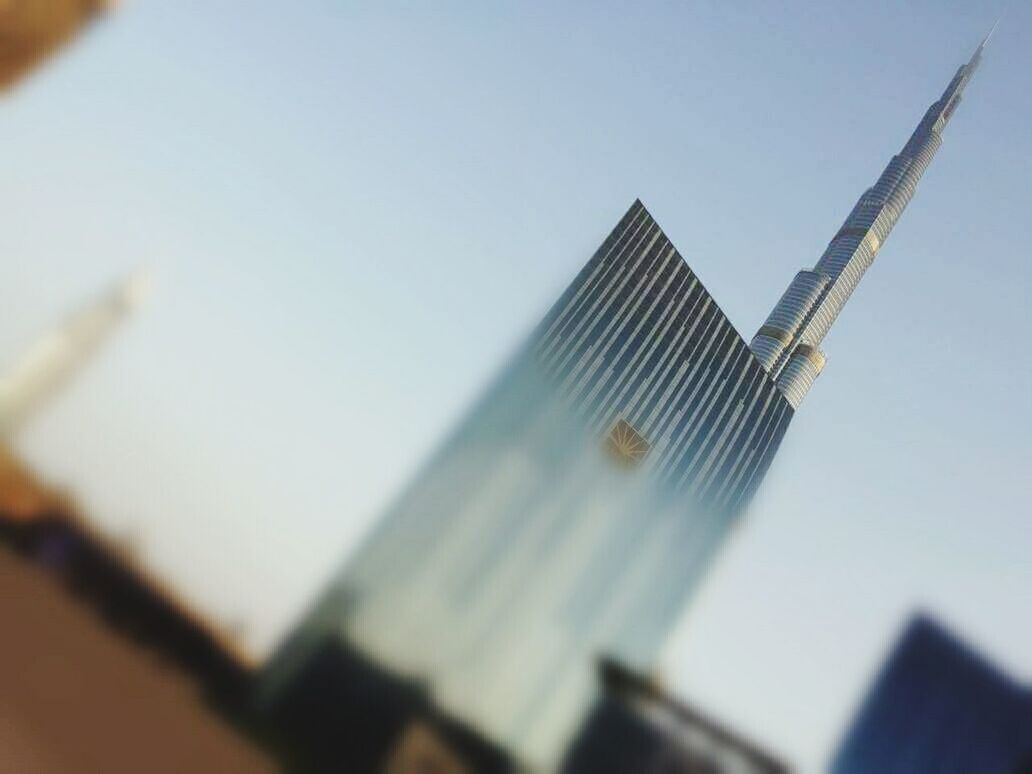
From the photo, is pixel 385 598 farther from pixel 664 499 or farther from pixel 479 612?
pixel 664 499

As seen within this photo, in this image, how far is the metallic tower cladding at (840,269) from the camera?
505 ft

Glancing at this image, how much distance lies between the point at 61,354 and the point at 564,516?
1867 inches

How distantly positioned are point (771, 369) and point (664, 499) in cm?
8729

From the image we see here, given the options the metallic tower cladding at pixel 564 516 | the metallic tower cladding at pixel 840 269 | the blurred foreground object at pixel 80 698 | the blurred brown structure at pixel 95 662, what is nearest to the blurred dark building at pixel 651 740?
the blurred brown structure at pixel 95 662

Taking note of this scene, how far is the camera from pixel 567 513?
72.5m

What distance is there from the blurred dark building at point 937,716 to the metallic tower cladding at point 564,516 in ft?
70.2

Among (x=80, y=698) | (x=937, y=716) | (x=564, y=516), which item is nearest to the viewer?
(x=80, y=698)

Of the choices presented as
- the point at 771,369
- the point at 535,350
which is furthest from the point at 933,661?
the point at 771,369

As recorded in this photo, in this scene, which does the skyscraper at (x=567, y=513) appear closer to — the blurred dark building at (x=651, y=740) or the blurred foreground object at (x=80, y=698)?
the blurred dark building at (x=651, y=740)

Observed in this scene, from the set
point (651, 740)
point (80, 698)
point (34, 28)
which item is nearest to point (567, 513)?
point (651, 740)

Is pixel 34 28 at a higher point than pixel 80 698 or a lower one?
higher

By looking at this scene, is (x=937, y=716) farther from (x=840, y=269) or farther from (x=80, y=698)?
(x=840, y=269)

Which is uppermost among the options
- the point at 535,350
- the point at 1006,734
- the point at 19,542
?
the point at 535,350

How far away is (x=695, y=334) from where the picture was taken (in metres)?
78.6
